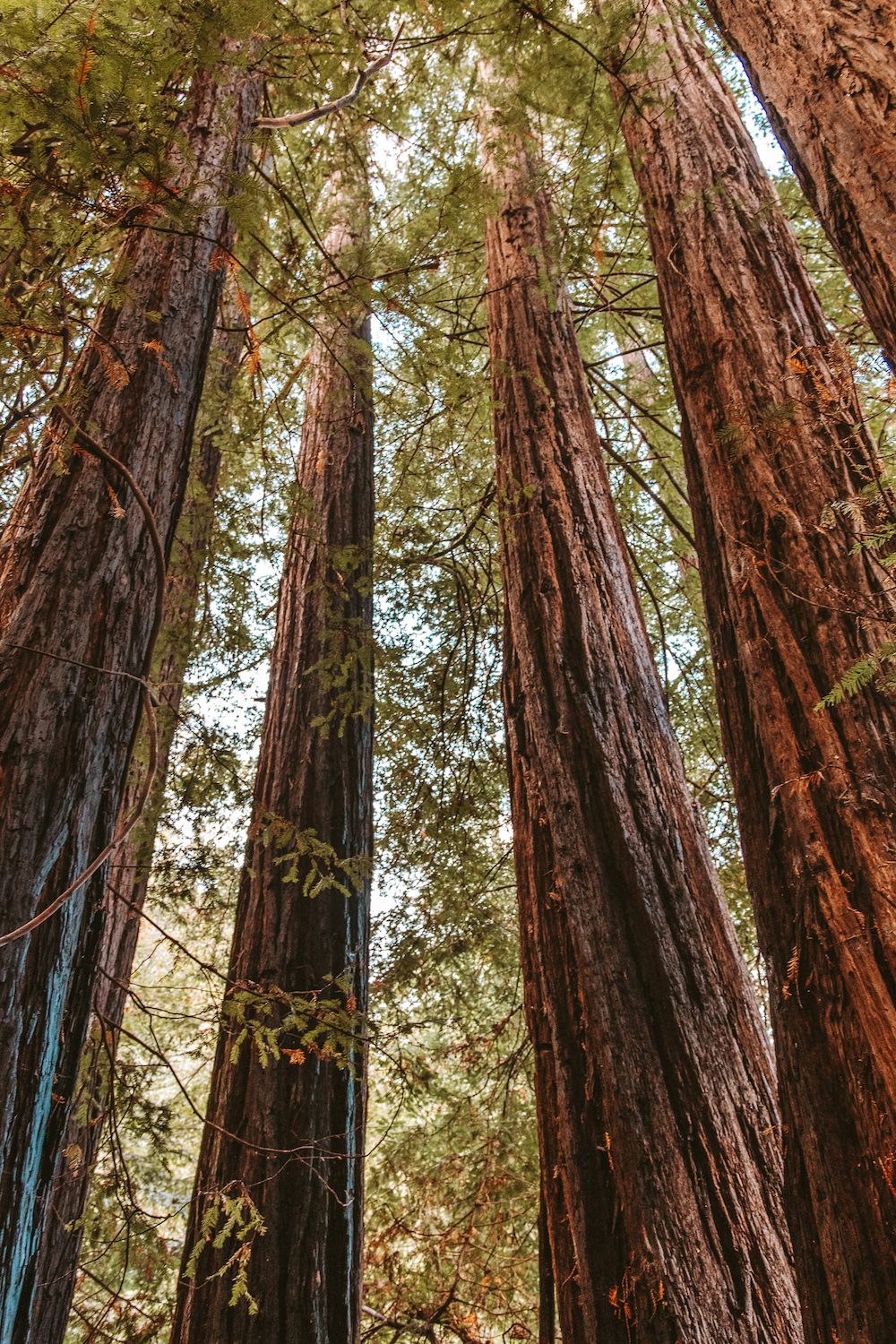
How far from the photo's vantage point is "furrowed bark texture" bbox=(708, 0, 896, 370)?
1.42 m

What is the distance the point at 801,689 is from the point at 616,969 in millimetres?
1162

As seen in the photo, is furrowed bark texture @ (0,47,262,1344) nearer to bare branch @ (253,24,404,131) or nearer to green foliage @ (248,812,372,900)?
bare branch @ (253,24,404,131)

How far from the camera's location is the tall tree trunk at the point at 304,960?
2.91 meters

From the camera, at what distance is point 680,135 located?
3.27m

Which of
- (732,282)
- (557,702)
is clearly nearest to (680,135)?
(732,282)

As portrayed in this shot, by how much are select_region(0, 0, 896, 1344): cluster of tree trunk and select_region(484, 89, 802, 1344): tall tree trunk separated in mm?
12

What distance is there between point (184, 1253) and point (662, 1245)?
2.14 meters

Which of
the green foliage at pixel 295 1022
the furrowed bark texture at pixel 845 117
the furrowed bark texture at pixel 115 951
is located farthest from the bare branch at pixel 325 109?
the green foliage at pixel 295 1022

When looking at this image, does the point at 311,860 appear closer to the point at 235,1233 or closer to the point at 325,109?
the point at 235,1233

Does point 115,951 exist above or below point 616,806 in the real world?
above

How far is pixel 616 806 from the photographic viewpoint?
114 inches

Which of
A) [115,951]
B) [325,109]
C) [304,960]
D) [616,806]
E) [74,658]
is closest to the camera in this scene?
[74,658]

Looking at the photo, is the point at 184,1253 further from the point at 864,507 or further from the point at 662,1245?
the point at 864,507

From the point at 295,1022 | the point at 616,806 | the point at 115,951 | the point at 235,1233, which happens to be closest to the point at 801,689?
the point at 616,806
